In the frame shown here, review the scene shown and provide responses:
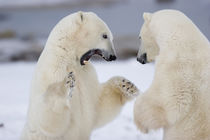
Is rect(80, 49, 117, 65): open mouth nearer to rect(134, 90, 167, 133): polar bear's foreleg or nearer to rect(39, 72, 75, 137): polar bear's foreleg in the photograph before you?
rect(39, 72, 75, 137): polar bear's foreleg

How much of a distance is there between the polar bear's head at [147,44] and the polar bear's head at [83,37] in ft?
0.83

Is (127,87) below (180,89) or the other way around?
below

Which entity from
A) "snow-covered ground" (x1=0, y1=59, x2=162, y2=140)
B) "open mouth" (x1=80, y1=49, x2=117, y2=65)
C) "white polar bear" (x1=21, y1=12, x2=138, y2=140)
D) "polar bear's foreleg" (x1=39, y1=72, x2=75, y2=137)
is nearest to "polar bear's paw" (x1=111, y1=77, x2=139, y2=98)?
"white polar bear" (x1=21, y1=12, x2=138, y2=140)

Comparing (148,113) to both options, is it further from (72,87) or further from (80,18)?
(80,18)

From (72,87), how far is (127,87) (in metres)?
0.65

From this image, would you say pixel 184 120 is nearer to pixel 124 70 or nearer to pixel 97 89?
pixel 97 89

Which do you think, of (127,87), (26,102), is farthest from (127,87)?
(26,102)

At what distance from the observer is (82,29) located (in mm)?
2932

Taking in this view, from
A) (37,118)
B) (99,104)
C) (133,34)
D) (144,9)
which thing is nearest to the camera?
(37,118)

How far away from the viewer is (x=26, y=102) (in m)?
5.68

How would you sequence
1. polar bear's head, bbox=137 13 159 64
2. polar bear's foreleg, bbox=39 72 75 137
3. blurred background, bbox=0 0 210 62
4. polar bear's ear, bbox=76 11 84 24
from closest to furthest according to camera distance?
polar bear's foreleg, bbox=39 72 75 137, polar bear's head, bbox=137 13 159 64, polar bear's ear, bbox=76 11 84 24, blurred background, bbox=0 0 210 62

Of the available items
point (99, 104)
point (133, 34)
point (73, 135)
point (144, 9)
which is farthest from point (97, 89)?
point (133, 34)

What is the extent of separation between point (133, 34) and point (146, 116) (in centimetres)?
1083

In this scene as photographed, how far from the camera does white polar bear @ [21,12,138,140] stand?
2.67 metres
